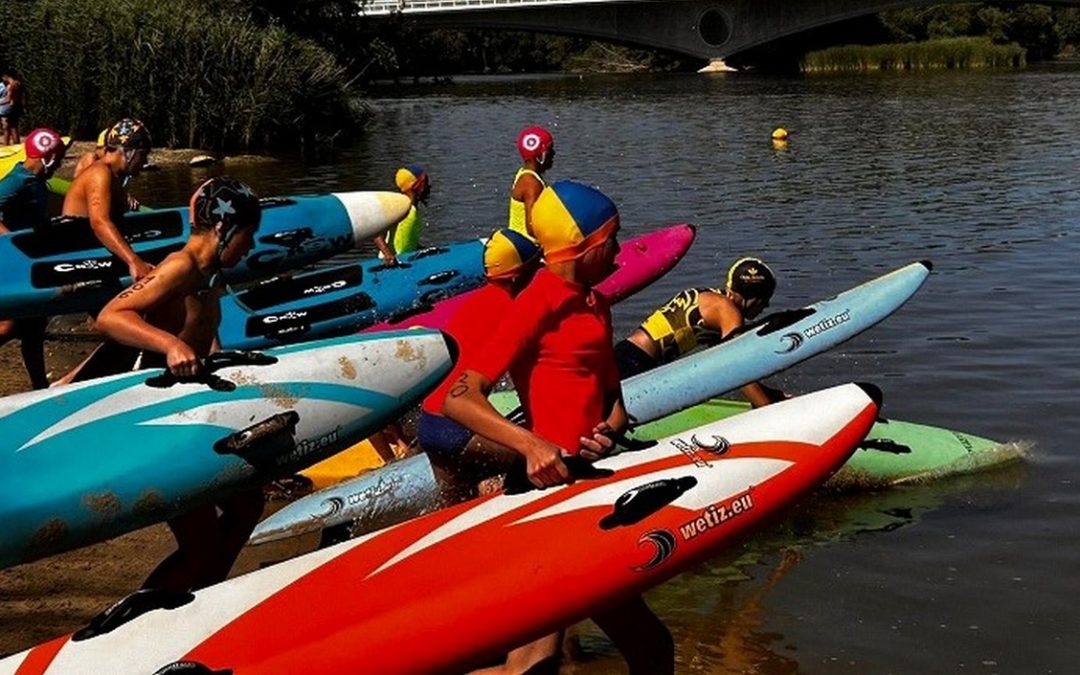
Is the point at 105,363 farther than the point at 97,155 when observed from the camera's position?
No

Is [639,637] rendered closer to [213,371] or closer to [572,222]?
[572,222]

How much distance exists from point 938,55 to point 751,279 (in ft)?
214

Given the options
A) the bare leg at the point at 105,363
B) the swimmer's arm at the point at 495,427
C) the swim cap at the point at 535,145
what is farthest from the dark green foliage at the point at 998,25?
the swimmer's arm at the point at 495,427

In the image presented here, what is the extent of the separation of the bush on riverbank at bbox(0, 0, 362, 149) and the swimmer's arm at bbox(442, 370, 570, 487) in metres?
28.0

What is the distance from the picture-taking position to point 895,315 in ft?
48.3

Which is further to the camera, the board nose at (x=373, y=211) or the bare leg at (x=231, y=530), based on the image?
the board nose at (x=373, y=211)

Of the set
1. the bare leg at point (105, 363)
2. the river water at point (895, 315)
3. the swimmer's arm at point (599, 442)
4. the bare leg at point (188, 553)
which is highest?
the swimmer's arm at point (599, 442)

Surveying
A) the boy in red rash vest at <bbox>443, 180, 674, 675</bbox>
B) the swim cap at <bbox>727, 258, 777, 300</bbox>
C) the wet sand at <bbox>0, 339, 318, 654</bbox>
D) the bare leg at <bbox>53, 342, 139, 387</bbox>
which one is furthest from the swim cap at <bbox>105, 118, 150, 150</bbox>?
the boy in red rash vest at <bbox>443, 180, 674, 675</bbox>

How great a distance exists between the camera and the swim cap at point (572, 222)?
5.14 meters

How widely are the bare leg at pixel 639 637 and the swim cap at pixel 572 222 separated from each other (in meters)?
1.26

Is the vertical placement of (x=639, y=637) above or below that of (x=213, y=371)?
below

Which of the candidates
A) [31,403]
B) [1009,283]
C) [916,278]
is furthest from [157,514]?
[1009,283]

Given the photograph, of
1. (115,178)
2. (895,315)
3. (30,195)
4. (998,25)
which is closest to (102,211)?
(115,178)

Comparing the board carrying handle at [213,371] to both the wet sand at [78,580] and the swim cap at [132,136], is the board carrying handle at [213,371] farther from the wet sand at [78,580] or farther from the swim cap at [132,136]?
the swim cap at [132,136]
